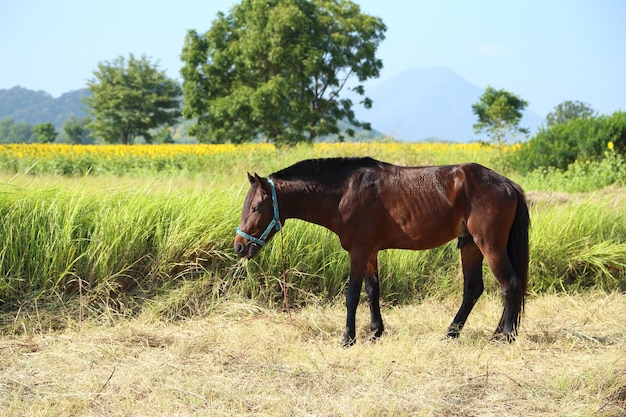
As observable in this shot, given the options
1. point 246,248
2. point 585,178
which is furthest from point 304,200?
point 585,178

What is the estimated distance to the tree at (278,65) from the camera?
116 feet

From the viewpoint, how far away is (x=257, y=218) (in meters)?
4.59

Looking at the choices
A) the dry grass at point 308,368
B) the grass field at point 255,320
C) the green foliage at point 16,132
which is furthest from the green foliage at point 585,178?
the green foliage at point 16,132

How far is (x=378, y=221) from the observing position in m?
4.67

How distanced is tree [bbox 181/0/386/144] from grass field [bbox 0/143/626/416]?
1124 inches

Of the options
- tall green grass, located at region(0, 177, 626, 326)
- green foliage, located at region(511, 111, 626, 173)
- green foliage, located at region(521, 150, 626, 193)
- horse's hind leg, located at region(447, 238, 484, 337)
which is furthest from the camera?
green foliage, located at region(511, 111, 626, 173)

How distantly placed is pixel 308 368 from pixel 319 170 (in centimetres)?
150

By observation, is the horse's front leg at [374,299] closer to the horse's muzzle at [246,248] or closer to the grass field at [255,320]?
the grass field at [255,320]

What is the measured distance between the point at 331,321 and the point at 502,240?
1.70 m

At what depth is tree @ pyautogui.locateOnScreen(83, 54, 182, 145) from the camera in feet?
199

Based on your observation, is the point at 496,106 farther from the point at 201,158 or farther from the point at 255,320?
the point at 255,320

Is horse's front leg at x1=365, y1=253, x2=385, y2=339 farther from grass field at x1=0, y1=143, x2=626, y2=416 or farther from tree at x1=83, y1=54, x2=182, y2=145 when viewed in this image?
tree at x1=83, y1=54, x2=182, y2=145

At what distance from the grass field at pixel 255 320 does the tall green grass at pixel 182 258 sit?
2 cm

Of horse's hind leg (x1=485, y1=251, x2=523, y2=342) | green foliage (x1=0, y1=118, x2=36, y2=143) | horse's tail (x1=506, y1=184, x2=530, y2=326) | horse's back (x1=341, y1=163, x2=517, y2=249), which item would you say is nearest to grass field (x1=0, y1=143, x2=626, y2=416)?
horse's hind leg (x1=485, y1=251, x2=523, y2=342)
